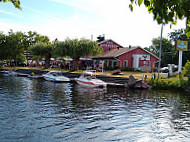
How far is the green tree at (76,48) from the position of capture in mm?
47375

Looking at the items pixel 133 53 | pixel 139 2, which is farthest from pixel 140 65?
pixel 139 2

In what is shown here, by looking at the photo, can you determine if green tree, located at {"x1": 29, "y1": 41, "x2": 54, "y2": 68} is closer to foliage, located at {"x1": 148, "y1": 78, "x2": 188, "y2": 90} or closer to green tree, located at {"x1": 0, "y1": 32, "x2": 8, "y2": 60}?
green tree, located at {"x1": 0, "y1": 32, "x2": 8, "y2": 60}

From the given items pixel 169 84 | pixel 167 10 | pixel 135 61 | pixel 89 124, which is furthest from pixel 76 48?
pixel 167 10

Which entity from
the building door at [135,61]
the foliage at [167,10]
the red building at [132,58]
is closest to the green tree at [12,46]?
the red building at [132,58]

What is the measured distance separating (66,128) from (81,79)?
869 inches

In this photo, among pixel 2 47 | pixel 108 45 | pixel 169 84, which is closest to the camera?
pixel 169 84

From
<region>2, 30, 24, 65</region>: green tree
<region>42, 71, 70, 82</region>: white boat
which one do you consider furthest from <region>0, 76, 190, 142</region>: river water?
<region>2, 30, 24, 65</region>: green tree

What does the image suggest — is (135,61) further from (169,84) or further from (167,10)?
(167,10)

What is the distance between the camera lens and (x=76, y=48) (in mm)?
47906

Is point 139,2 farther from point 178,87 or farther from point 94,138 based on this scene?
point 178,87

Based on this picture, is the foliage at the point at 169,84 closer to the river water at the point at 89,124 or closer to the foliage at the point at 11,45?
the river water at the point at 89,124

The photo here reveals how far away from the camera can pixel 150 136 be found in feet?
33.4

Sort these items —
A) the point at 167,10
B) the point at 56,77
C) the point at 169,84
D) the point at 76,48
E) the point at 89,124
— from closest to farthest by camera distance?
the point at 167,10
the point at 89,124
the point at 169,84
the point at 56,77
the point at 76,48

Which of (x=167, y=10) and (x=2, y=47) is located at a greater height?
(x=2, y=47)
